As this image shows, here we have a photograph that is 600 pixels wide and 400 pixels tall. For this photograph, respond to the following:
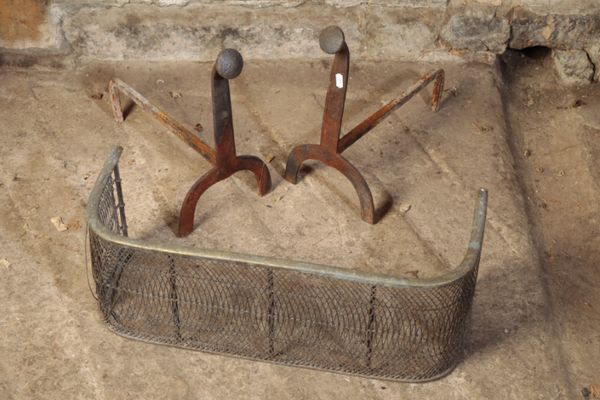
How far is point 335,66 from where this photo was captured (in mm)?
5391

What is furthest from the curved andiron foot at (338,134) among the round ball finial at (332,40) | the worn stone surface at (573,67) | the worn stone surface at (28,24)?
the worn stone surface at (28,24)

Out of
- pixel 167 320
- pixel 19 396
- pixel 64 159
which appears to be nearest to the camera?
pixel 19 396

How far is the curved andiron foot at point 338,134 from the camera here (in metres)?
5.38

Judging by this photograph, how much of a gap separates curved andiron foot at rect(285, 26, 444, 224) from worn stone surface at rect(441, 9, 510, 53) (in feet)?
2.41

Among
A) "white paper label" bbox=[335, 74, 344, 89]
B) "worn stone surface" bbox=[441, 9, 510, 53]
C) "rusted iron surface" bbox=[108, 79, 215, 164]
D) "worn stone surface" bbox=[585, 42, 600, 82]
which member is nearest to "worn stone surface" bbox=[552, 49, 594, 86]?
"worn stone surface" bbox=[585, 42, 600, 82]

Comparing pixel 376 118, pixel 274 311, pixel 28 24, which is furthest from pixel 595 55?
pixel 28 24

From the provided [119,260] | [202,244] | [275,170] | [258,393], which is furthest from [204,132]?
[258,393]

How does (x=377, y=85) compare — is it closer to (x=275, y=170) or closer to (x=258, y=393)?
(x=275, y=170)

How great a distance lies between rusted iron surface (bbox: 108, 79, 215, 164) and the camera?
5562 millimetres

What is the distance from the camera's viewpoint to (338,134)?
558cm

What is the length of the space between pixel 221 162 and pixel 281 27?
131 cm

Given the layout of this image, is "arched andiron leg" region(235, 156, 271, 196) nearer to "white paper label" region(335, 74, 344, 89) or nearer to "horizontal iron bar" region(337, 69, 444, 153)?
"horizontal iron bar" region(337, 69, 444, 153)

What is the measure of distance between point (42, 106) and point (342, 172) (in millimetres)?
1829

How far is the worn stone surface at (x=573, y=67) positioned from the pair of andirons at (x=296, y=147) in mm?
1258
